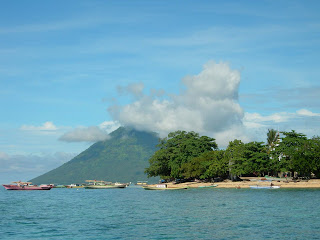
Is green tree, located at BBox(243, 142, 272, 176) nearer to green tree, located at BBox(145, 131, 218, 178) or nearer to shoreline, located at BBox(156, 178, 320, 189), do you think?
shoreline, located at BBox(156, 178, 320, 189)

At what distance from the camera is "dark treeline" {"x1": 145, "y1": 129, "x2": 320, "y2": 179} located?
125 m

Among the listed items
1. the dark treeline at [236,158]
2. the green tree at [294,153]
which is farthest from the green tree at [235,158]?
the green tree at [294,153]

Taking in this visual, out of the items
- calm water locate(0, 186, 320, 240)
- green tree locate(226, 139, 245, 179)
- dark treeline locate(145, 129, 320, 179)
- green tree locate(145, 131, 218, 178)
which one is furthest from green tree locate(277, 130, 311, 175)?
calm water locate(0, 186, 320, 240)

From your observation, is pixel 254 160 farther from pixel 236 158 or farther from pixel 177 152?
pixel 177 152

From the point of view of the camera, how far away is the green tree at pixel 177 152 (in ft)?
498

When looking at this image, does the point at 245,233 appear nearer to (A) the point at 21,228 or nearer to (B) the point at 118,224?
(B) the point at 118,224

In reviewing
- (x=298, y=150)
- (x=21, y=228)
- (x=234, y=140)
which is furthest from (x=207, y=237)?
(x=234, y=140)

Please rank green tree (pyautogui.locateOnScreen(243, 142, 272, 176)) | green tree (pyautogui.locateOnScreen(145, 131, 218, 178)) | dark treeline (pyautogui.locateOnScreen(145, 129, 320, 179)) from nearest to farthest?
1. dark treeline (pyautogui.locateOnScreen(145, 129, 320, 179))
2. green tree (pyautogui.locateOnScreen(243, 142, 272, 176))
3. green tree (pyautogui.locateOnScreen(145, 131, 218, 178))

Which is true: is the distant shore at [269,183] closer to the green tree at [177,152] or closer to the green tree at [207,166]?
the green tree at [207,166]

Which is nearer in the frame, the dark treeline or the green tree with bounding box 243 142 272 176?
the dark treeline

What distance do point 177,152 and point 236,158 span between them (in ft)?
92.9

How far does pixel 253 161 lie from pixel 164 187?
29.7 meters

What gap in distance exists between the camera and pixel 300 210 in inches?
2312

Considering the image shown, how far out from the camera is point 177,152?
6122 inches
